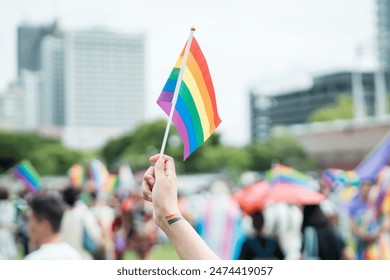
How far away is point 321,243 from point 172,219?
3365 millimetres

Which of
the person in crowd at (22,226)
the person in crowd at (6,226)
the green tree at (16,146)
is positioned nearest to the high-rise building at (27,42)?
the person in crowd at (6,226)

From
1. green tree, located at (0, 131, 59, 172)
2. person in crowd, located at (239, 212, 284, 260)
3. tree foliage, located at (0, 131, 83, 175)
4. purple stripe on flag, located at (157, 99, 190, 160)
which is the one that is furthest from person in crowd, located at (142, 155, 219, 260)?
green tree, located at (0, 131, 59, 172)

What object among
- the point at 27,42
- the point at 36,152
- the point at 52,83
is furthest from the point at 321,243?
the point at 36,152

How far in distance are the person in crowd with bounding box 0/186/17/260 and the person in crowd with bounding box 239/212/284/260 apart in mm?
3216

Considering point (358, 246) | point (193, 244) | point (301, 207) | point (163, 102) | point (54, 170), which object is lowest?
point (54, 170)

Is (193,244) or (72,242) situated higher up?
(193,244)

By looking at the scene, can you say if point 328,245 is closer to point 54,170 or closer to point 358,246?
point 358,246

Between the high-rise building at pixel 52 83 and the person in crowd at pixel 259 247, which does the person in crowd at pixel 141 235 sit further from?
the high-rise building at pixel 52 83

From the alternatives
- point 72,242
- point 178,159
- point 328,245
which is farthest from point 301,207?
point 178,159

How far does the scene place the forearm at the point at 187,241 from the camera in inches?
67.7

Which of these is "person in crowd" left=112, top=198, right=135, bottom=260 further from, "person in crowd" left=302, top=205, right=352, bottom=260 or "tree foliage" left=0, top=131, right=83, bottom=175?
"tree foliage" left=0, top=131, right=83, bottom=175

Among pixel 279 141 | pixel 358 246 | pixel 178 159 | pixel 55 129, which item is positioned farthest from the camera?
pixel 55 129

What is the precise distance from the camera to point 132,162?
5094 cm
